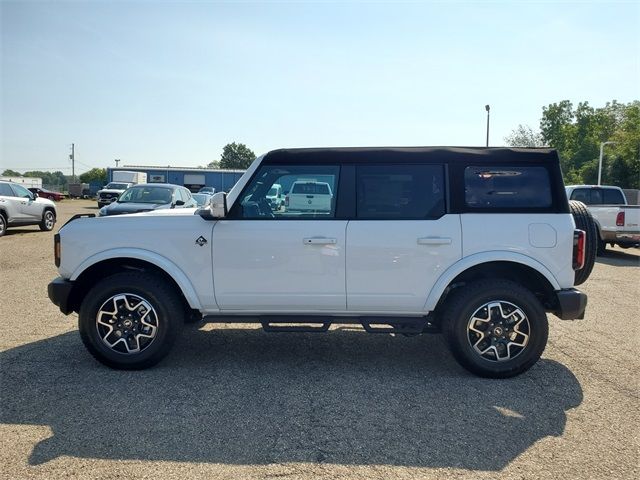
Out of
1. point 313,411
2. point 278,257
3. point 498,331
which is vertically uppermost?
point 278,257

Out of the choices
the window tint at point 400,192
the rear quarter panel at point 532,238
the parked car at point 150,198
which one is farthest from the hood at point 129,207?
the rear quarter panel at point 532,238

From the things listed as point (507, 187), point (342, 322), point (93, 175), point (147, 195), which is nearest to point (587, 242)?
point (507, 187)

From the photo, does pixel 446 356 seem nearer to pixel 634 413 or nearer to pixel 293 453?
pixel 634 413

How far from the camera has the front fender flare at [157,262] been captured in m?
4.19

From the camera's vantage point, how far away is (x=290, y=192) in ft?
14.0

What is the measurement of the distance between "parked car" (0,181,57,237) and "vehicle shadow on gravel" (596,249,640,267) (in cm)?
1694

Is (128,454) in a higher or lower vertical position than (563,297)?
lower

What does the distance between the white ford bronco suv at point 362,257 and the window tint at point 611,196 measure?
11721 millimetres

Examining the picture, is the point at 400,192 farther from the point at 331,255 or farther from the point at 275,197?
the point at 275,197

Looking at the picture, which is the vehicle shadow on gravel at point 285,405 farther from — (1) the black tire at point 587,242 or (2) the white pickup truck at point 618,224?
(2) the white pickup truck at point 618,224

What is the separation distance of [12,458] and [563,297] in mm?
4306

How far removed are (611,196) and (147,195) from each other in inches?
550

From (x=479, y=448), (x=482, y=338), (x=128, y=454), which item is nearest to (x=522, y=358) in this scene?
(x=482, y=338)

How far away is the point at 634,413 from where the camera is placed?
3541 millimetres
